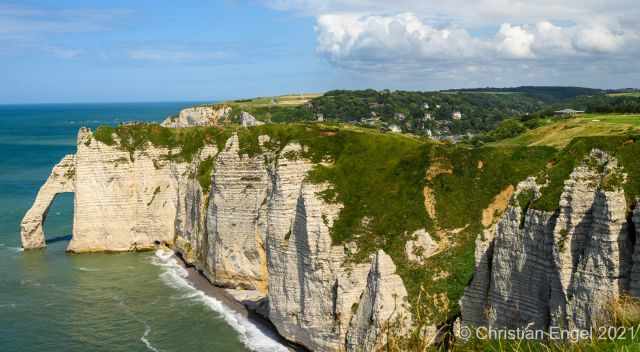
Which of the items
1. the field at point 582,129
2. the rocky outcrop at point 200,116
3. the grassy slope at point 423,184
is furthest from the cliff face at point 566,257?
the rocky outcrop at point 200,116

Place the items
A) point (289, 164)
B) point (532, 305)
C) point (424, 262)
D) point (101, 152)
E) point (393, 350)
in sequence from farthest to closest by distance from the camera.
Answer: point (101, 152)
point (289, 164)
point (424, 262)
point (532, 305)
point (393, 350)

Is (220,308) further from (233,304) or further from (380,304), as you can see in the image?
(380,304)

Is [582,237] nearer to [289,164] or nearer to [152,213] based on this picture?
[289,164]

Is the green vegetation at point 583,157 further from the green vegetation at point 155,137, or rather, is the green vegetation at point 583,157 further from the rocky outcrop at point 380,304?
the green vegetation at point 155,137

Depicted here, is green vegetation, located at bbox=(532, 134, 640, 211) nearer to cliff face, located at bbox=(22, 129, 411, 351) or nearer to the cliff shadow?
cliff face, located at bbox=(22, 129, 411, 351)

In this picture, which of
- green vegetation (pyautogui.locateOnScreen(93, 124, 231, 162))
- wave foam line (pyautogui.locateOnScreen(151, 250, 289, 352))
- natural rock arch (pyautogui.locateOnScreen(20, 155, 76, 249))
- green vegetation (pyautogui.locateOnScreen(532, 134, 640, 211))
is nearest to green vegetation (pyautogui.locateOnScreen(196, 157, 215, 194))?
green vegetation (pyautogui.locateOnScreen(93, 124, 231, 162))

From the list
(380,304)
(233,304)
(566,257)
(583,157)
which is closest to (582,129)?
(583,157)

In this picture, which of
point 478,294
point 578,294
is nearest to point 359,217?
point 478,294
